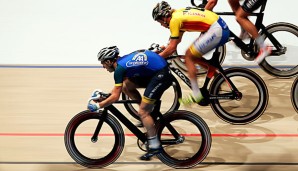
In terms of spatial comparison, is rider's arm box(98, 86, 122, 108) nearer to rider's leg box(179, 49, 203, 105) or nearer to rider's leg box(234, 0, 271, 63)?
rider's leg box(179, 49, 203, 105)

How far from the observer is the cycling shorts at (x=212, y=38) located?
6.13 m

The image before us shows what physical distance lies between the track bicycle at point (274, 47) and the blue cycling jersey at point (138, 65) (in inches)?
65.8

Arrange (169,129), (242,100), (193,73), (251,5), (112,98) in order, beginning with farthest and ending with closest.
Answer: (251,5), (242,100), (193,73), (169,129), (112,98)

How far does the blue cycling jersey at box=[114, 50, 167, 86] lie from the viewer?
211 inches

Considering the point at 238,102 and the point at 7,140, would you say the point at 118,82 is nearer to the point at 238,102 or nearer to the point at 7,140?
the point at 7,140

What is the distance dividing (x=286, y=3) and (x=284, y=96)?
237 cm

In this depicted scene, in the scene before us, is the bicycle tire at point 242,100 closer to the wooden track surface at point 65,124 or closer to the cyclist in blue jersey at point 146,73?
the wooden track surface at point 65,124

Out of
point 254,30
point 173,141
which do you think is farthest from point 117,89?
point 254,30

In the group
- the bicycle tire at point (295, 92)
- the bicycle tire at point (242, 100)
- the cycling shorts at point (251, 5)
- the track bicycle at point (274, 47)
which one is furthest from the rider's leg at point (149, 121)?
the cycling shorts at point (251, 5)

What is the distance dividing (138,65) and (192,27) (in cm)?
100

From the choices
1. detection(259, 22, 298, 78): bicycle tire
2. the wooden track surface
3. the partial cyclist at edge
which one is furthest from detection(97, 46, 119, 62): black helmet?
detection(259, 22, 298, 78): bicycle tire

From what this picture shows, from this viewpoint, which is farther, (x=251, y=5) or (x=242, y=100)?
(x=251, y=5)

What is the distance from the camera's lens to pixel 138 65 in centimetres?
540

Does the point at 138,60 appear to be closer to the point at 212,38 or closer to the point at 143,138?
the point at 143,138
